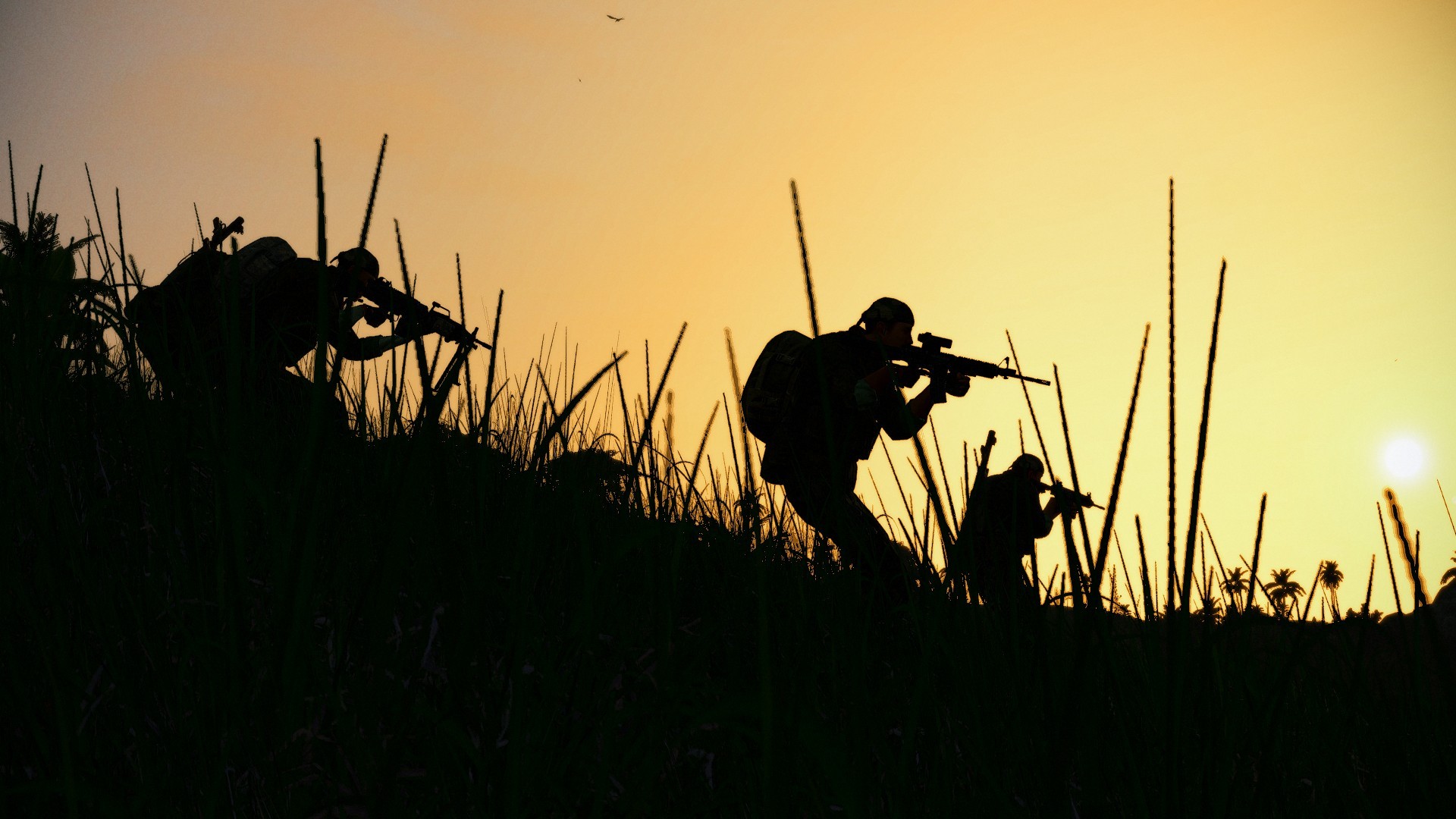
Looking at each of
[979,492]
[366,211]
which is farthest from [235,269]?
[979,492]

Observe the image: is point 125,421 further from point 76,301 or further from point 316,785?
point 316,785

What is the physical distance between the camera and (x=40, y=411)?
4.48ft

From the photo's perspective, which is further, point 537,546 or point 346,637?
point 537,546

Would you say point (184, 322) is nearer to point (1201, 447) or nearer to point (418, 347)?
point (418, 347)

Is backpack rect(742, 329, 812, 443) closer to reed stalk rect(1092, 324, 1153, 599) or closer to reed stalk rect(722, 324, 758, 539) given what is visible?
reed stalk rect(722, 324, 758, 539)

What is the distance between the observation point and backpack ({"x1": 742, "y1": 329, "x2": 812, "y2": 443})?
4.05 m

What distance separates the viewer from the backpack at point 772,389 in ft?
13.3

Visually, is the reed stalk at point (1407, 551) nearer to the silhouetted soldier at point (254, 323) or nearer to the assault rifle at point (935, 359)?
the silhouetted soldier at point (254, 323)

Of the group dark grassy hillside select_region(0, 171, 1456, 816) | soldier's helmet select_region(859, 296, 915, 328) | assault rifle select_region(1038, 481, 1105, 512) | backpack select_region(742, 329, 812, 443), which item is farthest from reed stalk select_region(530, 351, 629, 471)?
soldier's helmet select_region(859, 296, 915, 328)

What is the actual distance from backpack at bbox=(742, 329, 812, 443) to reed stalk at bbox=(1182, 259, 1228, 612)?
3407 millimetres

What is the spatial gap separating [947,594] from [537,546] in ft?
2.13

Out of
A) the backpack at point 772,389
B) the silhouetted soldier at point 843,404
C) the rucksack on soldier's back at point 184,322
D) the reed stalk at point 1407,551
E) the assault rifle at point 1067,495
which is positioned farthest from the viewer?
the backpack at point 772,389

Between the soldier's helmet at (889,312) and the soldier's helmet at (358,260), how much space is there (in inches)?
86.6

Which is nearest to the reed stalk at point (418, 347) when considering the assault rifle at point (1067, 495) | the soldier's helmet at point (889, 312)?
the assault rifle at point (1067, 495)
